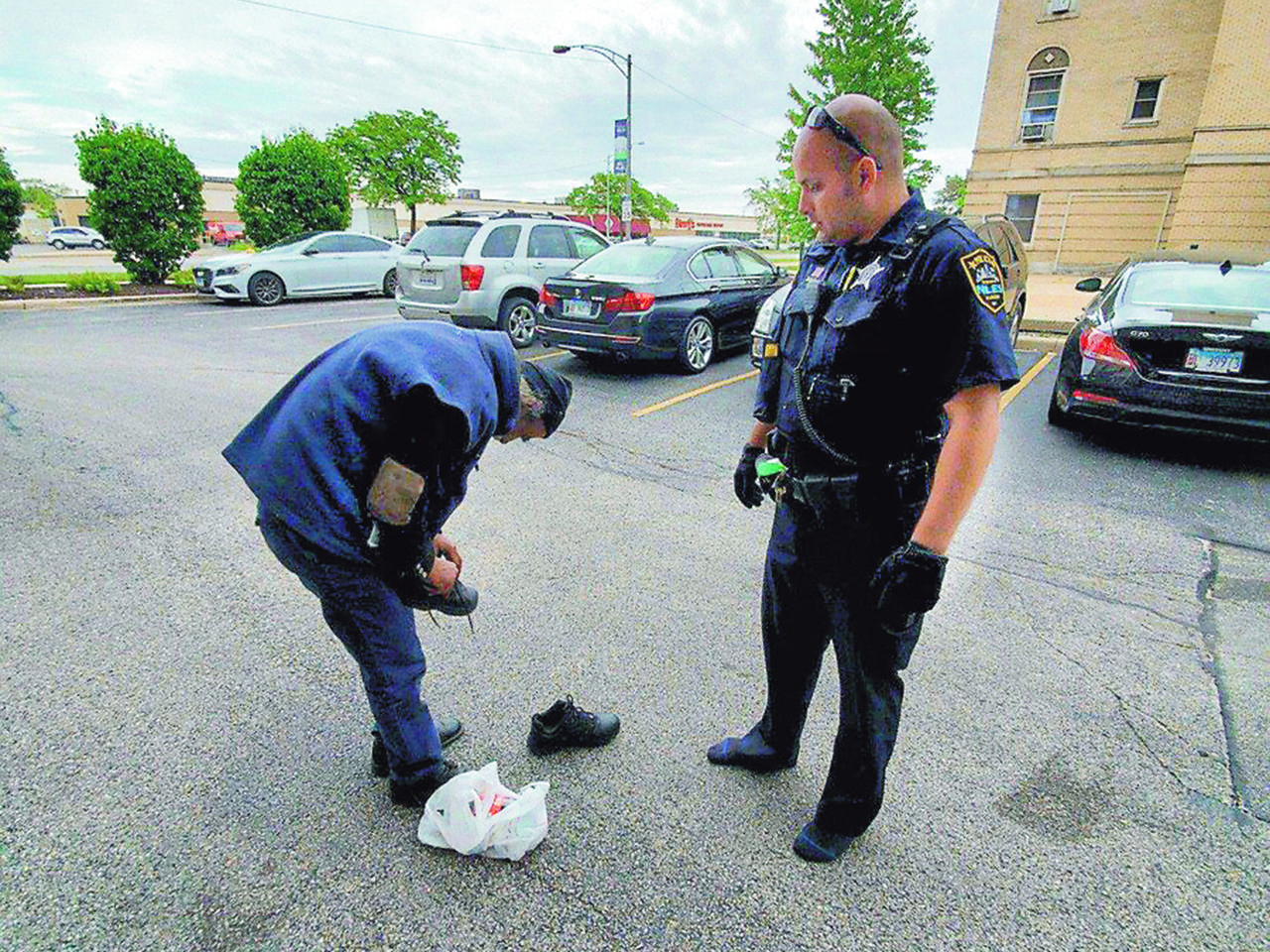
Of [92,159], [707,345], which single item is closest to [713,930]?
[707,345]

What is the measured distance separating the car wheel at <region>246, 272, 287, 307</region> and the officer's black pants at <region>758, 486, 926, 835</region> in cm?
1392

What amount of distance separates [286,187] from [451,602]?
55.6ft

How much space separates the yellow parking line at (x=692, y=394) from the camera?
21.2ft

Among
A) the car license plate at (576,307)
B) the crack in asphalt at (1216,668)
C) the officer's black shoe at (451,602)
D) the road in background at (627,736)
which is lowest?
the road in background at (627,736)

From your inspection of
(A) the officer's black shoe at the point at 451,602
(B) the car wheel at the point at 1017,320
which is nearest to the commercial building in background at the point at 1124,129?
(B) the car wheel at the point at 1017,320

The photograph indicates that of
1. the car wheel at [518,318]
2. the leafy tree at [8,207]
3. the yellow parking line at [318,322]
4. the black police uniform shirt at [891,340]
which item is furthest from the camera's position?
the leafy tree at [8,207]

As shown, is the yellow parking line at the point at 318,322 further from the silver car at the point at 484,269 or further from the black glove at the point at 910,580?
the black glove at the point at 910,580

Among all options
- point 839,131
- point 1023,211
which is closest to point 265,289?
point 839,131

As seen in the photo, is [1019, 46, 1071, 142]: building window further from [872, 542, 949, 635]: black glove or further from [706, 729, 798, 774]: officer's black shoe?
[872, 542, 949, 635]: black glove

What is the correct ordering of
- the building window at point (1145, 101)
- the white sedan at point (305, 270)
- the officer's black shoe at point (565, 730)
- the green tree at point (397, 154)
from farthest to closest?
the green tree at point (397, 154) < the building window at point (1145, 101) < the white sedan at point (305, 270) < the officer's black shoe at point (565, 730)

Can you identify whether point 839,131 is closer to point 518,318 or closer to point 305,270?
point 518,318

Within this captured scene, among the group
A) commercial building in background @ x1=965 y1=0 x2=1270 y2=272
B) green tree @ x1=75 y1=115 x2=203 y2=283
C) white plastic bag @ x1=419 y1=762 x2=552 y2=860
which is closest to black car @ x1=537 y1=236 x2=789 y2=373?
white plastic bag @ x1=419 y1=762 x2=552 y2=860

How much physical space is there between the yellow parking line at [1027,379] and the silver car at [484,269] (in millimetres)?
5703

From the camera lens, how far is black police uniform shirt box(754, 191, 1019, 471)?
1.46 metres
